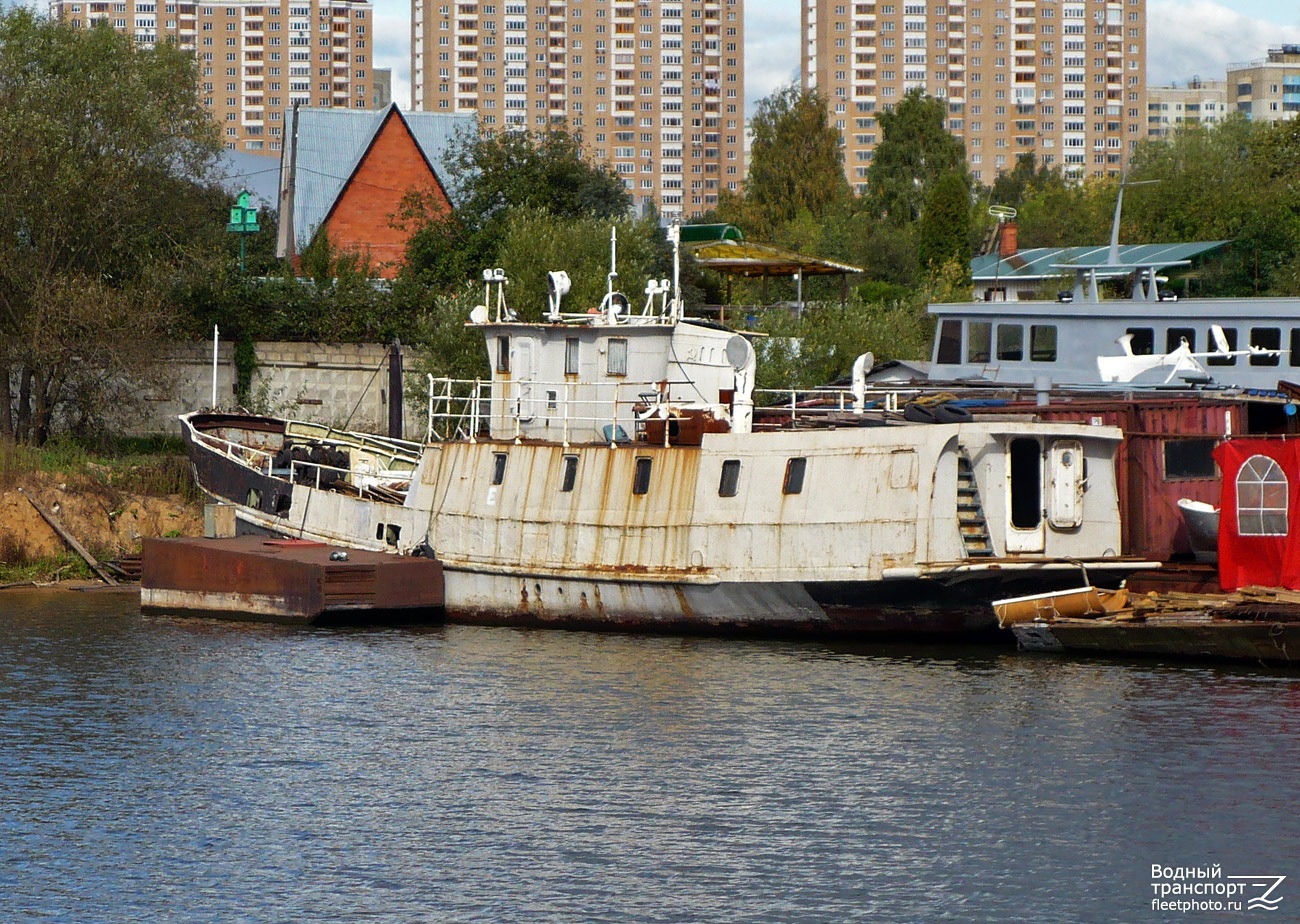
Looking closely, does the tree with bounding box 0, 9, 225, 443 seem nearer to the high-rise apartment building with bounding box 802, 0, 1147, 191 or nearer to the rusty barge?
the rusty barge

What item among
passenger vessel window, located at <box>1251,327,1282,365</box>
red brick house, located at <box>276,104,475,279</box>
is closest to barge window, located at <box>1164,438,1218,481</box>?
passenger vessel window, located at <box>1251,327,1282,365</box>

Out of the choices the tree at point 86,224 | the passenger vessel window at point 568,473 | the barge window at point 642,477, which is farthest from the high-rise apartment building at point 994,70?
the barge window at point 642,477

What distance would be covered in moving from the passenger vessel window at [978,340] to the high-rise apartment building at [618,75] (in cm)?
13078

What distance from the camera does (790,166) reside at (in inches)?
3307

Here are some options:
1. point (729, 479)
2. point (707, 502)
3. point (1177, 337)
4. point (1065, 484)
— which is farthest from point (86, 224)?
point (1065, 484)

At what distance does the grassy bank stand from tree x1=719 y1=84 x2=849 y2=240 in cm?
4733

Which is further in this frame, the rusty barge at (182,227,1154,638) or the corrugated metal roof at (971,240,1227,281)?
the corrugated metal roof at (971,240,1227,281)

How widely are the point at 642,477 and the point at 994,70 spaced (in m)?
137

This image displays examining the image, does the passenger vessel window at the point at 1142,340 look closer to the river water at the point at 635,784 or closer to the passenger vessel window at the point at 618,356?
the river water at the point at 635,784

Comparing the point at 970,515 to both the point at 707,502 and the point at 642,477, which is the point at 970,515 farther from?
the point at 642,477

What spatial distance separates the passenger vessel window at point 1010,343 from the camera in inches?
1345

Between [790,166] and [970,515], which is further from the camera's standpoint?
[790,166]

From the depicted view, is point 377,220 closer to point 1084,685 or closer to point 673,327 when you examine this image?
point 673,327

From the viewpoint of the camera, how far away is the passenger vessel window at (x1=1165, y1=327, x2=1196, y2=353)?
3206cm
